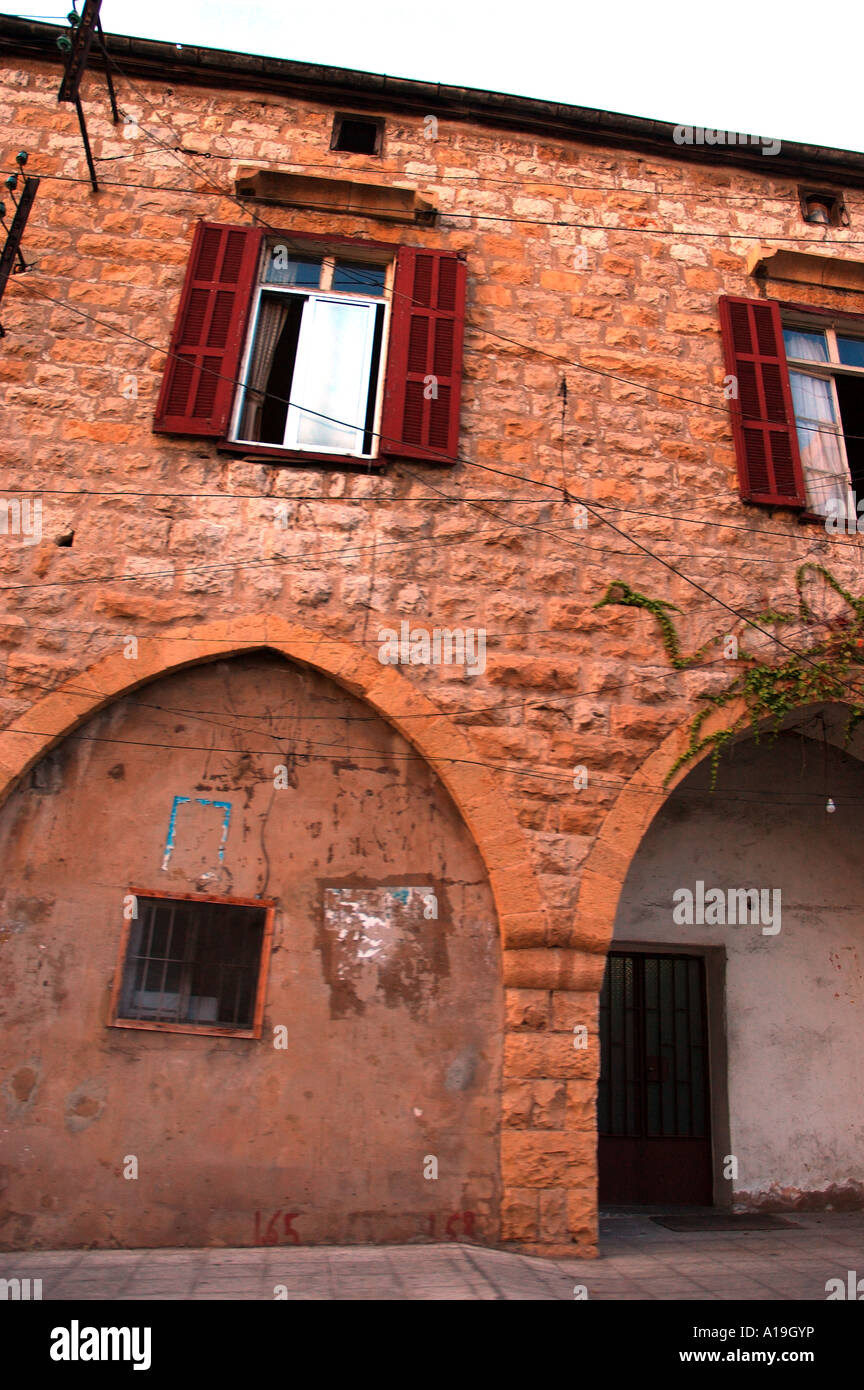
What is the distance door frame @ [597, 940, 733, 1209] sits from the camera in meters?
6.57

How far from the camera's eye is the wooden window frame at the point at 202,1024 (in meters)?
4.83

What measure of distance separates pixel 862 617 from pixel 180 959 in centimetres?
491

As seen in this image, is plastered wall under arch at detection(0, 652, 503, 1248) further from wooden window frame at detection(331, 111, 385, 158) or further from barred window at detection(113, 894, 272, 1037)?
wooden window frame at detection(331, 111, 385, 158)

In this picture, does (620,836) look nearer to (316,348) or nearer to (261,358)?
(316,348)

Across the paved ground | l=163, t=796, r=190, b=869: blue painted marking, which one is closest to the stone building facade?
l=163, t=796, r=190, b=869: blue painted marking

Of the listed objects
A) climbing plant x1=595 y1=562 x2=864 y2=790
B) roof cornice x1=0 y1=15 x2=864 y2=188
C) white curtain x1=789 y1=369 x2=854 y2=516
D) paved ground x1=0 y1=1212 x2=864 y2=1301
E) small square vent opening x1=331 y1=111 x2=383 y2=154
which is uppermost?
roof cornice x1=0 y1=15 x2=864 y2=188

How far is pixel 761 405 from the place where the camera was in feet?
21.3

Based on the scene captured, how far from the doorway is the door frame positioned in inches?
2.2

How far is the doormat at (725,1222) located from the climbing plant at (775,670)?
2984 millimetres

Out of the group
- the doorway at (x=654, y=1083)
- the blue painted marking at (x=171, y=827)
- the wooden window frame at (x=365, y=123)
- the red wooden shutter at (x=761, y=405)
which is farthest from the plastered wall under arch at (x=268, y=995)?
the wooden window frame at (x=365, y=123)

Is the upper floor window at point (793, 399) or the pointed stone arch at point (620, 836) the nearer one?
the pointed stone arch at point (620, 836)

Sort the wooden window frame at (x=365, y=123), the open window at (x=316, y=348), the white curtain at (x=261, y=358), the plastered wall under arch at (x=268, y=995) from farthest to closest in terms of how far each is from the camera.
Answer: the wooden window frame at (x=365, y=123) < the white curtain at (x=261, y=358) < the open window at (x=316, y=348) < the plastered wall under arch at (x=268, y=995)

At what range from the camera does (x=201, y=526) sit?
5582 millimetres

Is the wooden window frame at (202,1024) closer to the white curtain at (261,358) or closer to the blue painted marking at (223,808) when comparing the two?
the blue painted marking at (223,808)
